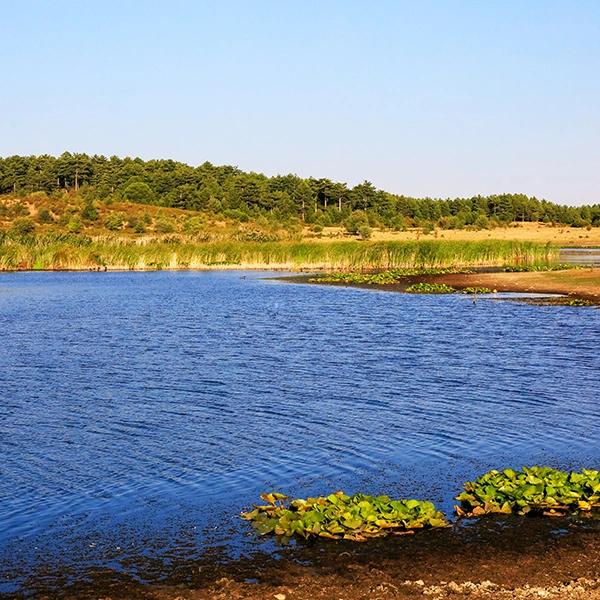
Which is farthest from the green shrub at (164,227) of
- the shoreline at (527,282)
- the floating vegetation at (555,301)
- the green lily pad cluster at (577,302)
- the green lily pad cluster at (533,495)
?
the green lily pad cluster at (533,495)

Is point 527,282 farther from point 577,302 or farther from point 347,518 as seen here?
point 347,518

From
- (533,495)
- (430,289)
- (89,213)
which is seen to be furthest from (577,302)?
(89,213)

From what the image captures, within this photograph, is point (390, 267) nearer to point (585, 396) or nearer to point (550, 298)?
point (550, 298)

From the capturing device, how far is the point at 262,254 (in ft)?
251

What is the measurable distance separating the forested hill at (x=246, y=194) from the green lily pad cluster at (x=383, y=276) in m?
70.0

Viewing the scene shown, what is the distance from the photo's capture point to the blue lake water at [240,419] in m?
11.1

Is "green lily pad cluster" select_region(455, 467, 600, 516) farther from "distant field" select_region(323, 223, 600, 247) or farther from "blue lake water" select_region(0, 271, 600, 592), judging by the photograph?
"distant field" select_region(323, 223, 600, 247)

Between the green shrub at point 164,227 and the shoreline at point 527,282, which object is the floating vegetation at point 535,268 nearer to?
the shoreline at point 527,282

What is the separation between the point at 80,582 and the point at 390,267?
58790 millimetres

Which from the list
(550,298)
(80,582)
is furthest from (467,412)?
(550,298)

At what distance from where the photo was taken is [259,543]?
1020 centimetres

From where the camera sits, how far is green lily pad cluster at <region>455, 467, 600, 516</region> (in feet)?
36.6

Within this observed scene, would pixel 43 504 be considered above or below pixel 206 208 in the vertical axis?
below

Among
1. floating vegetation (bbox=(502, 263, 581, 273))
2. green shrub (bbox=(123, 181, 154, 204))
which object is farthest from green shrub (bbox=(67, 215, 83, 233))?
floating vegetation (bbox=(502, 263, 581, 273))
